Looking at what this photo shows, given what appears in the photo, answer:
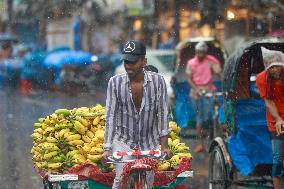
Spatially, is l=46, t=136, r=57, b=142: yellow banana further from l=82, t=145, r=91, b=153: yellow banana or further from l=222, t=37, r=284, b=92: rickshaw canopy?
l=222, t=37, r=284, b=92: rickshaw canopy

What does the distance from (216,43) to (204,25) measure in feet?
64.8

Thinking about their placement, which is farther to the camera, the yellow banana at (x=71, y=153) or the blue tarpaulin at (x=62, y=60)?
the blue tarpaulin at (x=62, y=60)

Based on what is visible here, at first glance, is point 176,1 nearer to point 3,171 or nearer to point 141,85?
point 3,171

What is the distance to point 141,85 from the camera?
6.96 meters

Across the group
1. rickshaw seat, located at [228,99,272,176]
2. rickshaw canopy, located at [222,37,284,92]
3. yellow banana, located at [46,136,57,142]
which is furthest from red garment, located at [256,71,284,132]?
yellow banana, located at [46,136,57,142]

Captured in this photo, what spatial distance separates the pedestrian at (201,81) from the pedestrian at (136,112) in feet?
26.5

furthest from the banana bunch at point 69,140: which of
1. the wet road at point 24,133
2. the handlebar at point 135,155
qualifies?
the wet road at point 24,133

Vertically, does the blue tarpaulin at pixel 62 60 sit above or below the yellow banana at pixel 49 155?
above

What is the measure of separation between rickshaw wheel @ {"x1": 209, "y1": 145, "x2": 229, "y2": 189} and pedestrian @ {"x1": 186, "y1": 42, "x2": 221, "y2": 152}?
530cm

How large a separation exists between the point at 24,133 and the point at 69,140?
8.54 meters

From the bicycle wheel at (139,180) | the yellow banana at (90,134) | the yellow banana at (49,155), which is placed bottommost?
the bicycle wheel at (139,180)

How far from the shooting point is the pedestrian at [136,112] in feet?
22.8

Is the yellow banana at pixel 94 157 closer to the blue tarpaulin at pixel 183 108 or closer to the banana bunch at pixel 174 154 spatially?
the banana bunch at pixel 174 154

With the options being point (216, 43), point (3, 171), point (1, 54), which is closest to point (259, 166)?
point (3, 171)
